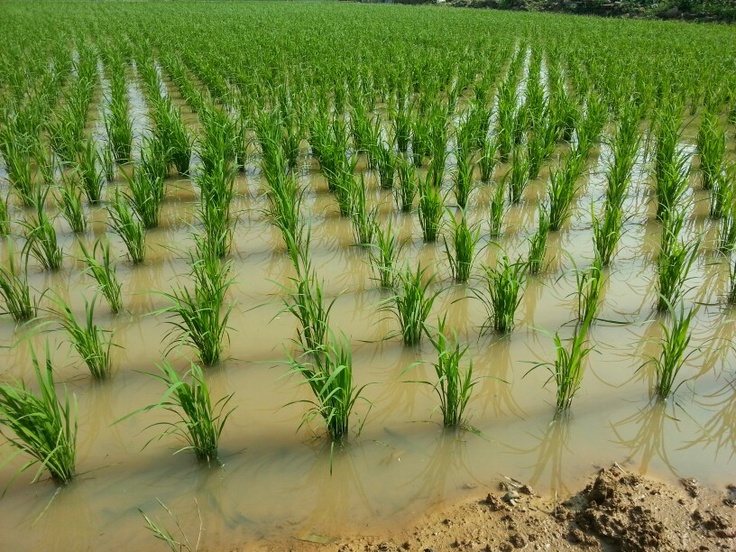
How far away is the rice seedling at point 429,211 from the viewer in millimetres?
3574

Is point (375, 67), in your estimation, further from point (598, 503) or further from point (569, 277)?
point (598, 503)

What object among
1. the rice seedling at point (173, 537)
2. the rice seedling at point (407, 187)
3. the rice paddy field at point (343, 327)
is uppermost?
the rice seedling at point (407, 187)

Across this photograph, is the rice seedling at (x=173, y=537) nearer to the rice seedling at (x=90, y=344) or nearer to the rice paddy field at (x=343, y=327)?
the rice paddy field at (x=343, y=327)

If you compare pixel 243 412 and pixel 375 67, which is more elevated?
pixel 375 67

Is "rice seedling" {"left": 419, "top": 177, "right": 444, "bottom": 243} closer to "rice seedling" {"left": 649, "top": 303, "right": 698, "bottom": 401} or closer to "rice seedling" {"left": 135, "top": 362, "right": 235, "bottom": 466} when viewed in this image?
"rice seedling" {"left": 649, "top": 303, "right": 698, "bottom": 401}

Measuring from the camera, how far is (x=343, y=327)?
2.93 meters

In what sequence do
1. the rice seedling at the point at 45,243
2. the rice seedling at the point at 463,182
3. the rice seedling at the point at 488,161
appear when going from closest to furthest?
1. the rice seedling at the point at 45,243
2. the rice seedling at the point at 463,182
3. the rice seedling at the point at 488,161

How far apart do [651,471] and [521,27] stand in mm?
17813

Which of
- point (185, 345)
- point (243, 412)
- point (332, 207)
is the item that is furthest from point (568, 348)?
point (332, 207)

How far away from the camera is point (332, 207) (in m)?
4.42

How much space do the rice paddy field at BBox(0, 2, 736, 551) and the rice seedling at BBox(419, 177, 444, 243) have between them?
0.9 inches

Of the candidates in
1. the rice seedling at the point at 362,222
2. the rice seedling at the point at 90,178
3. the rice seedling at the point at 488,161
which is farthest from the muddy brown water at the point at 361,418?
the rice seedling at the point at 488,161

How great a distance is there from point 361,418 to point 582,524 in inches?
36.7

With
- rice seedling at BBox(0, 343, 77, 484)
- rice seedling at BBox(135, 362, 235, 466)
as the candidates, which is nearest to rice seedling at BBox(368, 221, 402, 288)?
rice seedling at BBox(135, 362, 235, 466)
